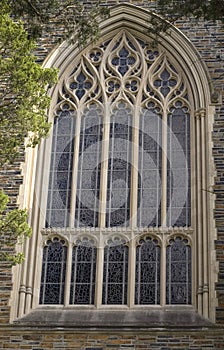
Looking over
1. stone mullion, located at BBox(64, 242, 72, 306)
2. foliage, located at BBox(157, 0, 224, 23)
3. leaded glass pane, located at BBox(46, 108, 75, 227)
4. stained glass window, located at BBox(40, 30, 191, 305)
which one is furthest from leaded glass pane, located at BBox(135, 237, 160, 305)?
foliage, located at BBox(157, 0, 224, 23)

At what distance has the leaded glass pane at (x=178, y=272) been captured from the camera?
12.3m

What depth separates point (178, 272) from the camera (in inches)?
490

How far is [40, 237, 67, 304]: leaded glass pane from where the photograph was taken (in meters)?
12.5

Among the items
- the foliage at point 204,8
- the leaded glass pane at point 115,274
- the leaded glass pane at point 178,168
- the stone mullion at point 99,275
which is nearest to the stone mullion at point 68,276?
the stone mullion at point 99,275

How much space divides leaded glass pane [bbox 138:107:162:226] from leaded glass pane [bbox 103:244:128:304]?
65cm

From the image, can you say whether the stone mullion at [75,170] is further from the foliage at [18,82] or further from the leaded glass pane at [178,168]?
the foliage at [18,82]

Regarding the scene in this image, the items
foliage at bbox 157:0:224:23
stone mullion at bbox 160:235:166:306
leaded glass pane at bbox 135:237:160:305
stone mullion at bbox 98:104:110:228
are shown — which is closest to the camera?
foliage at bbox 157:0:224:23

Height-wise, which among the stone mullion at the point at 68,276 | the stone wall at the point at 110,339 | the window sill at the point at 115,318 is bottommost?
the stone wall at the point at 110,339

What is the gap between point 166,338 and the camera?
1155 centimetres

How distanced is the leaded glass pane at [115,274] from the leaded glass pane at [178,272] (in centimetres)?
74

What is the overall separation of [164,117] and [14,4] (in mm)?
4607

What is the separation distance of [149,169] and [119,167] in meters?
0.56

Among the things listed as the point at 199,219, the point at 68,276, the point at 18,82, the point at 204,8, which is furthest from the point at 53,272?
the point at 204,8

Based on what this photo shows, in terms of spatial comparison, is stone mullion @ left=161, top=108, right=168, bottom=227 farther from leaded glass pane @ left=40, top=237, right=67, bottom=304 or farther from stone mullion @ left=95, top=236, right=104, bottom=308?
leaded glass pane @ left=40, top=237, right=67, bottom=304
